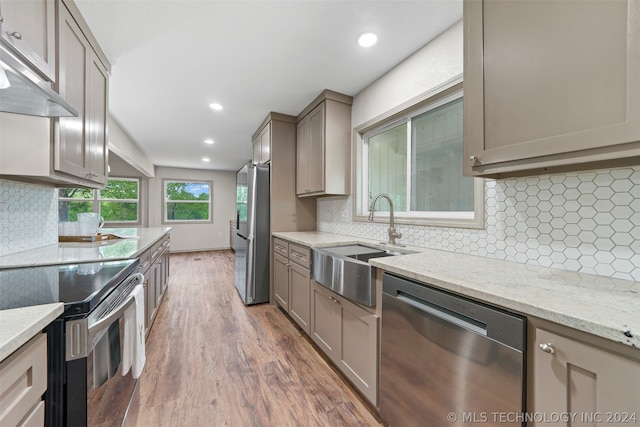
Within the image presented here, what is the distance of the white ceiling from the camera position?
1.50 meters

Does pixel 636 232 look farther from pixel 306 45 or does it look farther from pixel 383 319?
pixel 306 45

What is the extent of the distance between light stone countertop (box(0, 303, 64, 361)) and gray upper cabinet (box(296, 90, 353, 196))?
2.12 m

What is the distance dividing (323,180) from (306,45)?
119 cm

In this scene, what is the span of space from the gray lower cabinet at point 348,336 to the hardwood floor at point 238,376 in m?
0.15

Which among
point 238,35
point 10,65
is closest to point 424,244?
point 238,35

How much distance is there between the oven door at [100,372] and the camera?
2.51 feet

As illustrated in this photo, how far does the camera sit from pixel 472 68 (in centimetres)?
114

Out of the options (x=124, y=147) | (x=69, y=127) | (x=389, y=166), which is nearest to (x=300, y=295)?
(x=389, y=166)

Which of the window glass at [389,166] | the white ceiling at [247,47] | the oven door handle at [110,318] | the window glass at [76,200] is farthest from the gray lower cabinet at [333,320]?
the window glass at [76,200]

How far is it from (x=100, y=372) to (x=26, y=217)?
161 centimetres

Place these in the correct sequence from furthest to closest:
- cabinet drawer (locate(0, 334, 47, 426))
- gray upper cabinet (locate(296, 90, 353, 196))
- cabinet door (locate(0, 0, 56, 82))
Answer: gray upper cabinet (locate(296, 90, 353, 196)), cabinet door (locate(0, 0, 56, 82)), cabinet drawer (locate(0, 334, 47, 426))

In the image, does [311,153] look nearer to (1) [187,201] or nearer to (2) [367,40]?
(2) [367,40]

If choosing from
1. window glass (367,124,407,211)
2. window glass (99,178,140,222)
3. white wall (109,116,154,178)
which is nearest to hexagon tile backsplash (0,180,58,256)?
white wall (109,116,154,178)

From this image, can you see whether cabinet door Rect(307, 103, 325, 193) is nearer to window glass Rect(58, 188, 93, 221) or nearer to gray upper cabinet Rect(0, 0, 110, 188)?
gray upper cabinet Rect(0, 0, 110, 188)
